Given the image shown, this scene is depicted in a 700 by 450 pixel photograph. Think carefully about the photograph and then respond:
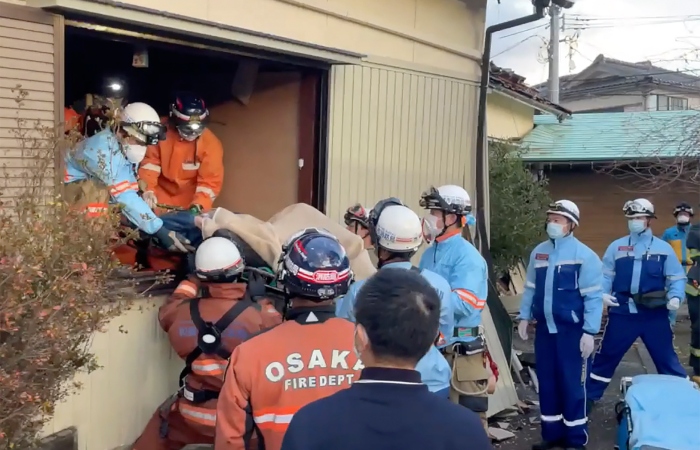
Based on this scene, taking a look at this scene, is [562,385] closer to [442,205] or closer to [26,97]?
[442,205]

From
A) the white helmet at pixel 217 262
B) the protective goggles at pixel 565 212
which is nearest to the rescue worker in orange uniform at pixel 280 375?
the white helmet at pixel 217 262

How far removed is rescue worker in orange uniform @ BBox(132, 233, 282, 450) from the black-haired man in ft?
7.36

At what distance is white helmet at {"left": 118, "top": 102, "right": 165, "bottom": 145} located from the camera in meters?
5.14

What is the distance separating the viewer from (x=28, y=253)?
3.31 meters

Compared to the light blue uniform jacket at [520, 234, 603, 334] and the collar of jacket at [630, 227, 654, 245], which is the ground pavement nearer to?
the light blue uniform jacket at [520, 234, 603, 334]

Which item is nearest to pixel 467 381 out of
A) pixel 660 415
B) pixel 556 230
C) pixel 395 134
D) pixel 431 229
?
pixel 431 229

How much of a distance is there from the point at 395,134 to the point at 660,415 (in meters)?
3.41

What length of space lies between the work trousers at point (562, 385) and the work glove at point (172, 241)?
3.32 m

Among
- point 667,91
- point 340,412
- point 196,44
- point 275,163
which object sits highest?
point 667,91

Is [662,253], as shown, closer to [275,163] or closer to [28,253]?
[275,163]

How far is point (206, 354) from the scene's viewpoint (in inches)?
172

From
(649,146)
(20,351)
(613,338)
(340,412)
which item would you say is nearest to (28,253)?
(20,351)

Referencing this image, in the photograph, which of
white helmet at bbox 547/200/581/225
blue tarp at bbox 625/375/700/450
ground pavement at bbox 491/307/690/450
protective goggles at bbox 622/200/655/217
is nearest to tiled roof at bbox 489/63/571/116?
protective goggles at bbox 622/200/655/217

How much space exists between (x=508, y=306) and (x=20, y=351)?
33.7 ft
